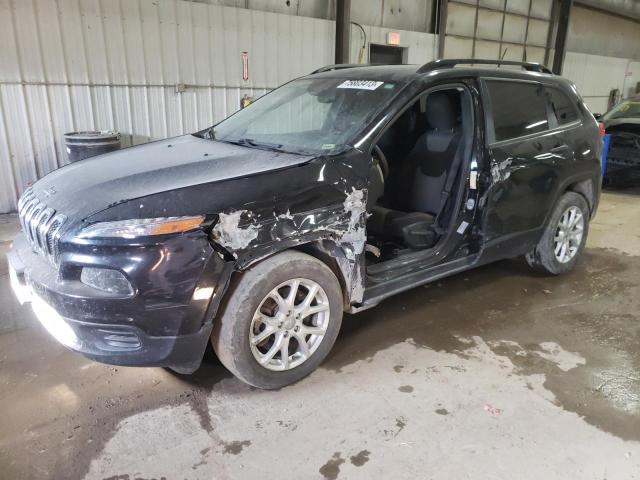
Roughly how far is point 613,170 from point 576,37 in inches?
297

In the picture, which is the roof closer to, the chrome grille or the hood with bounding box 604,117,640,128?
the chrome grille

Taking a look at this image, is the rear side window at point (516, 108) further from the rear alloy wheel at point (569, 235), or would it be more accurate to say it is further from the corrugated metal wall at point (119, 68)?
the corrugated metal wall at point (119, 68)

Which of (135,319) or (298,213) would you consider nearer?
(135,319)

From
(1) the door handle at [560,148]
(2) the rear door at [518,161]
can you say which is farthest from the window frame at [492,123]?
(1) the door handle at [560,148]

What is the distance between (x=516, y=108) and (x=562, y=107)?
2.13 feet

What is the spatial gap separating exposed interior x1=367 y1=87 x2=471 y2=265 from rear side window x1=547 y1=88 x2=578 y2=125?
3.11 ft

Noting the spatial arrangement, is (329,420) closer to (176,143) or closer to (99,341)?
(99,341)

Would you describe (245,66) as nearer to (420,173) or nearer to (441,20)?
(420,173)

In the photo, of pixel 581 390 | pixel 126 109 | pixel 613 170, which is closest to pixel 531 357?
pixel 581 390

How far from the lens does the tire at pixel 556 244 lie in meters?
3.84

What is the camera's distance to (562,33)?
12250mm

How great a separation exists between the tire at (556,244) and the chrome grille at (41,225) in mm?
3301

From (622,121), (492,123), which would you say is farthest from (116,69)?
(622,121)

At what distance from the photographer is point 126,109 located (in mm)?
6234
